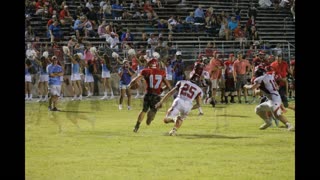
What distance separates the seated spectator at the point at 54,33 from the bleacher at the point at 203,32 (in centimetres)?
22

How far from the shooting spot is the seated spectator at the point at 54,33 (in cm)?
2203

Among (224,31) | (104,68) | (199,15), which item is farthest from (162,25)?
(104,68)

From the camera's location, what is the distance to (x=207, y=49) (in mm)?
24109

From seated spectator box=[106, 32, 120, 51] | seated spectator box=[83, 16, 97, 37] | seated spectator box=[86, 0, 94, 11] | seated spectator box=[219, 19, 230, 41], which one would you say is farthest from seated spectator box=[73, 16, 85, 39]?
seated spectator box=[219, 19, 230, 41]

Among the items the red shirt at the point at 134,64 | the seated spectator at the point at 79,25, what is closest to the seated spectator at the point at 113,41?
the seated spectator at the point at 79,25

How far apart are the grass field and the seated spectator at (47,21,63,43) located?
19.7 ft

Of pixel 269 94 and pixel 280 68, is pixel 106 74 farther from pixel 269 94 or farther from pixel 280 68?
pixel 269 94

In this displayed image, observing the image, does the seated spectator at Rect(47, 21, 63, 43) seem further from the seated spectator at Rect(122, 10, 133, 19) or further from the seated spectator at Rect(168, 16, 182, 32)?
the seated spectator at Rect(168, 16, 182, 32)

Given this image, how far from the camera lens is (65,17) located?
22719 mm

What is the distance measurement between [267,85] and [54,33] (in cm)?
1064

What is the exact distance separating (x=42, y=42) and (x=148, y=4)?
15.9 ft

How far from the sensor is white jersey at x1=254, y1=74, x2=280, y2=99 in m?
12.8

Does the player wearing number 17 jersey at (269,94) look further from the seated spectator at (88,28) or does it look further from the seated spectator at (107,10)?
the seated spectator at (107,10)
